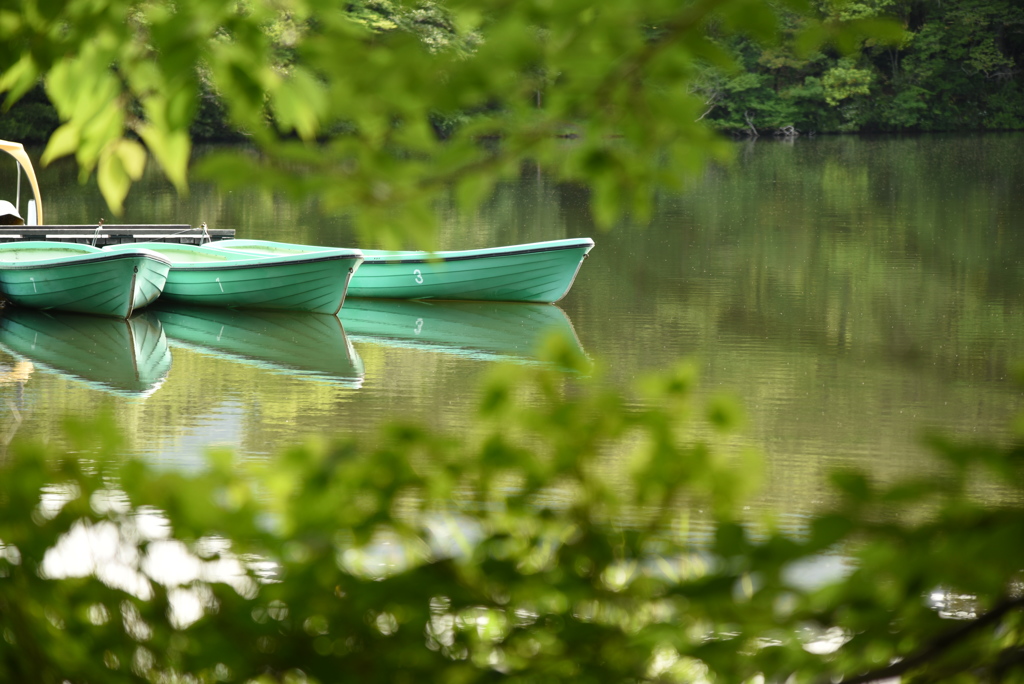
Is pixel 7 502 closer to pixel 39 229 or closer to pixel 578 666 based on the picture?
pixel 578 666

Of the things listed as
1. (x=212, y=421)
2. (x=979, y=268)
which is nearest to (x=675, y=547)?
(x=212, y=421)

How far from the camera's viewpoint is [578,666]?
153 cm

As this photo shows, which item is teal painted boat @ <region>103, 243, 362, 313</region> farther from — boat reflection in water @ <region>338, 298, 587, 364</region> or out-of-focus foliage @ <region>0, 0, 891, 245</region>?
out-of-focus foliage @ <region>0, 0, 891, 245</region>

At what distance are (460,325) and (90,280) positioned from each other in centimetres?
426

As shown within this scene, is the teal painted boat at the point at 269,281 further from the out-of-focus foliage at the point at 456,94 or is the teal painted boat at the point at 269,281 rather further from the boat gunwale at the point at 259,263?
the out-of-focus foliage at the point at 456,94

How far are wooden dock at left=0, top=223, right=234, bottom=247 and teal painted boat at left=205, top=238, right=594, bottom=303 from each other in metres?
3.63

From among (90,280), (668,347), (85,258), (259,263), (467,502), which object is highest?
(85,258)

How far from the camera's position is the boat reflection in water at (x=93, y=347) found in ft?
33.5

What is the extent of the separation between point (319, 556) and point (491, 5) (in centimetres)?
78

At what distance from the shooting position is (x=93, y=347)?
11.7 metres

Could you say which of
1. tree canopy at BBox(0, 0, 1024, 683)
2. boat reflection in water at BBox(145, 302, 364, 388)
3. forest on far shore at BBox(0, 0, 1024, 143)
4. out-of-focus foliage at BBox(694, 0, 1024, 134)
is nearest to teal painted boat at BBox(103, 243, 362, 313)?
boat reflection in water at BBox(145, 302, 364, 388)

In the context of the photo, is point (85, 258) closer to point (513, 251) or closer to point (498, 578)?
point (513, 251)

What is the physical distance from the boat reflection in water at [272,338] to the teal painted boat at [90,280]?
1.64 feet

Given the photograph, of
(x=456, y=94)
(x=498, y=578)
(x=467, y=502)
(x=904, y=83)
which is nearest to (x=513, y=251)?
(x=467, y=502)
